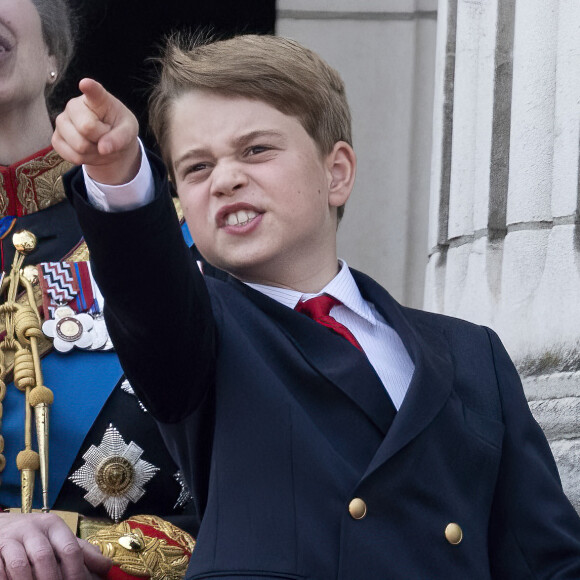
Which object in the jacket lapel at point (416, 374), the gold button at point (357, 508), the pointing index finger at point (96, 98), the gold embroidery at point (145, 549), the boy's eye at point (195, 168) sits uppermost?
the pointing index finger at point (96, 98)

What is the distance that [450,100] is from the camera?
3.25 meters

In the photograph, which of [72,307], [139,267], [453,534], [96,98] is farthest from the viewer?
[72,307]

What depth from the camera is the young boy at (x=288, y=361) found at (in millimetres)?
1738

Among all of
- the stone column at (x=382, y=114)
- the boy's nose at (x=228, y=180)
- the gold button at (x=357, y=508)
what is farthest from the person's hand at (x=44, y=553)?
the stone column at (x=382, y=114)

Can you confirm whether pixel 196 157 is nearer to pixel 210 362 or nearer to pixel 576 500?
pixel 210 362

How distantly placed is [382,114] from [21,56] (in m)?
1.52

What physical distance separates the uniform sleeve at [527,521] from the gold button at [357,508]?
11.5 inches

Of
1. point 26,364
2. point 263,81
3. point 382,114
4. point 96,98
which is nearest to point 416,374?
point 263,81

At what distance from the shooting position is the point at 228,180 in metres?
1.91

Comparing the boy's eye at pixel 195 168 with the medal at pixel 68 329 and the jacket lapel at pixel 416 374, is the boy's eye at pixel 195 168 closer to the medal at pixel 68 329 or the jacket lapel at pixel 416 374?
the jacket lapel at pixel 416 374

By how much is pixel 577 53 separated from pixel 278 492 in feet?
4.50

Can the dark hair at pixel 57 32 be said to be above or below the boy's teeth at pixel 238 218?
above

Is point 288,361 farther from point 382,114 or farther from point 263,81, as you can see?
Answer: point 382,114

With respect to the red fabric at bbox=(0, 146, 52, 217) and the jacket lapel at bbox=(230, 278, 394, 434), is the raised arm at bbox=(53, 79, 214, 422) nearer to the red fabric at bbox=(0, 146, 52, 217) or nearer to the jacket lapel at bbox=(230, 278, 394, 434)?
the jacket lapel at bbox=(230, 278, 394, 434)
